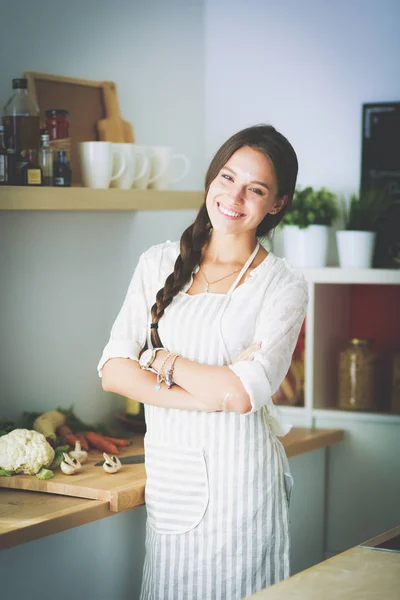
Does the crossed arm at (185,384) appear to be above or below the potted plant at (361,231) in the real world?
below

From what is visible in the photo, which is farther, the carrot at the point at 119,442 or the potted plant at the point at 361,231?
the potted plant at the point at 361,231

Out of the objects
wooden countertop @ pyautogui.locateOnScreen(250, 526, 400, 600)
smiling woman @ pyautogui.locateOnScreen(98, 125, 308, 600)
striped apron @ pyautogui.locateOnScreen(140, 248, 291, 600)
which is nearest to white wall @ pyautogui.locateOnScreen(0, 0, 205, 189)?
smiling woman @ pyautogui.locateOnScreen(98, 125, 308, 600)

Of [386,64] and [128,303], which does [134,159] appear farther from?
[386,64]

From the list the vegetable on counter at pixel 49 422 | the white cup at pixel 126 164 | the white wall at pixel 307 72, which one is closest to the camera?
the vegetable on counter at pixel 49 422

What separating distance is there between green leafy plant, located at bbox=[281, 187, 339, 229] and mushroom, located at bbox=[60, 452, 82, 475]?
1.30 meters

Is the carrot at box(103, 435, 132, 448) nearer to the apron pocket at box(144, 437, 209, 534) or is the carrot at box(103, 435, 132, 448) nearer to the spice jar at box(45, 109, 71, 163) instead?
the apron pocket at box(144, 437, 209, 534)

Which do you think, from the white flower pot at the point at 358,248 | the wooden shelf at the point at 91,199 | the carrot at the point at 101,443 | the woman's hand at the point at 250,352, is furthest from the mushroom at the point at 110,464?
the white flower pot at the point at 358,248

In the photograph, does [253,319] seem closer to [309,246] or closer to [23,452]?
[23,452]

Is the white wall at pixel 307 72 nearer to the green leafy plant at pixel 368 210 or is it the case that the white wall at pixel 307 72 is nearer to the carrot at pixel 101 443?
the green leafy plant at pixel 368 210

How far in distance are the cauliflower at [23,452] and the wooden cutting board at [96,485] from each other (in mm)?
28

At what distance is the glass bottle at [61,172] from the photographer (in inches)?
107

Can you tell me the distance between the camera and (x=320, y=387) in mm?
3518

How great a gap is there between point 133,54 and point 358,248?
42.0 inches

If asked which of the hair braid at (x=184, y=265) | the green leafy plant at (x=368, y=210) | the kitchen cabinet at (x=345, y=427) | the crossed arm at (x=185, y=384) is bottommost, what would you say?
the kitchen cabinet at (x=345, y=427)
